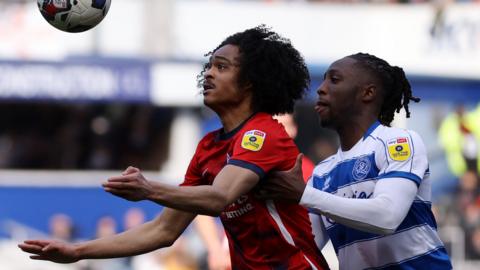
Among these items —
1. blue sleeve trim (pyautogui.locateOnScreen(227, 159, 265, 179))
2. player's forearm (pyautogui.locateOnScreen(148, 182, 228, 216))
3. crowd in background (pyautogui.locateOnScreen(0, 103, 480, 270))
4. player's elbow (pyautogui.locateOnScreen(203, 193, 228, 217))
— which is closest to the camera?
player's forearm (pyautogui.locateOnScreen(148, 182, 228, 216))

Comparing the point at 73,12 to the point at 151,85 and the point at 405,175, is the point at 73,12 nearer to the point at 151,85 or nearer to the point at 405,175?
the point at 405,175

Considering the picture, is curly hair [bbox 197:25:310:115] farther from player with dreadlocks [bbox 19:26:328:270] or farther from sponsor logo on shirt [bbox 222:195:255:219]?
sponsor logo on shirt [bbox 222:195:255:219]

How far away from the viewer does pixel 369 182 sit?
18.4ft

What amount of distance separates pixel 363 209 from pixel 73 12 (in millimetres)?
2136

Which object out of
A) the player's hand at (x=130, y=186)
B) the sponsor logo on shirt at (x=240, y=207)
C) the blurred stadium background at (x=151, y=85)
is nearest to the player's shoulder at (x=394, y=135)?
the sponsor logo on shirt at (x=240, y=207)

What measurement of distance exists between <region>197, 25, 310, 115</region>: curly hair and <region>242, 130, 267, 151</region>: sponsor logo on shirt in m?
0.26

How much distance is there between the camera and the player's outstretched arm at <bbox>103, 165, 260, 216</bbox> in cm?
474

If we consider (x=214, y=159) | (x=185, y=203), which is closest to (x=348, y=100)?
(x=214, y=159)

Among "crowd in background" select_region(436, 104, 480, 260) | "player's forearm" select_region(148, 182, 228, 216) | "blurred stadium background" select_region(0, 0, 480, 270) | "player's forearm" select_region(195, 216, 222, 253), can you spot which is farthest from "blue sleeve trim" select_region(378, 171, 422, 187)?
"blurred stadium background" select_region(0, 0, 480, 270)

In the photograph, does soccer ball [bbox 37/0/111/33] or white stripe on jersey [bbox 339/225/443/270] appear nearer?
white stripe on jersey [bbox 339/225/443/270]

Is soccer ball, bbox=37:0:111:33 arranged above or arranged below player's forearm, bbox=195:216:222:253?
above

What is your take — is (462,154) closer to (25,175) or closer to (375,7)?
(375,7)

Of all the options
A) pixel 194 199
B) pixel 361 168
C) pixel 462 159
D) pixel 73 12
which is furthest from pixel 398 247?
pixel 462 159

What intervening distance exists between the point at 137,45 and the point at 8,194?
3738 millimetres
